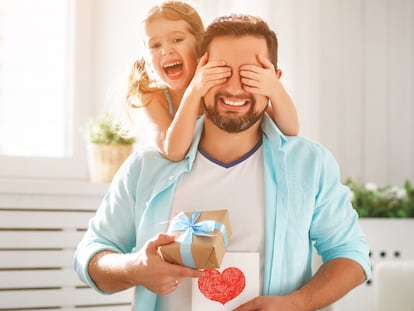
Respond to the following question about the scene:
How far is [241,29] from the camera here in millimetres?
1301

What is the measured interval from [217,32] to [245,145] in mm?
244

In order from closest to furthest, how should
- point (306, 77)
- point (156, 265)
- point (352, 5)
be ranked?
point (156, 265), point (306, 77), point (352, 5)

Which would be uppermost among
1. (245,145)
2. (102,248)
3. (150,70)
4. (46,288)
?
(150,70)

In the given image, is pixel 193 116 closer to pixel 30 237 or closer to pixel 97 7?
pixel 30 237

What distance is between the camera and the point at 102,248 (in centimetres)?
134

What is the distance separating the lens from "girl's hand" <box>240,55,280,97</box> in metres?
1.25

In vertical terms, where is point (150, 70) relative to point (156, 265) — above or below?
above

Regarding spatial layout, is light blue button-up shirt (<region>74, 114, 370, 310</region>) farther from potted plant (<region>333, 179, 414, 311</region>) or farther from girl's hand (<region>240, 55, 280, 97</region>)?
potted plant (<region>333, 179, 414, 311</region>)

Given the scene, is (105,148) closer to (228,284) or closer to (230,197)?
(230,197)

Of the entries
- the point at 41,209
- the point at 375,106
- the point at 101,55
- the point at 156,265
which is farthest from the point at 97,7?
the point at 156,265

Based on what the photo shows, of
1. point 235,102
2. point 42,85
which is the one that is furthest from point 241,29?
point 42,85

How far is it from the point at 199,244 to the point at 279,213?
0.24m

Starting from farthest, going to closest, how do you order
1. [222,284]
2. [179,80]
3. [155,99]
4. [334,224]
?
[155,99] → [179,80] → [334,224] → [222,284]

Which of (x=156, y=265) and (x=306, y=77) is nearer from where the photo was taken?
(x=156, y=265)
